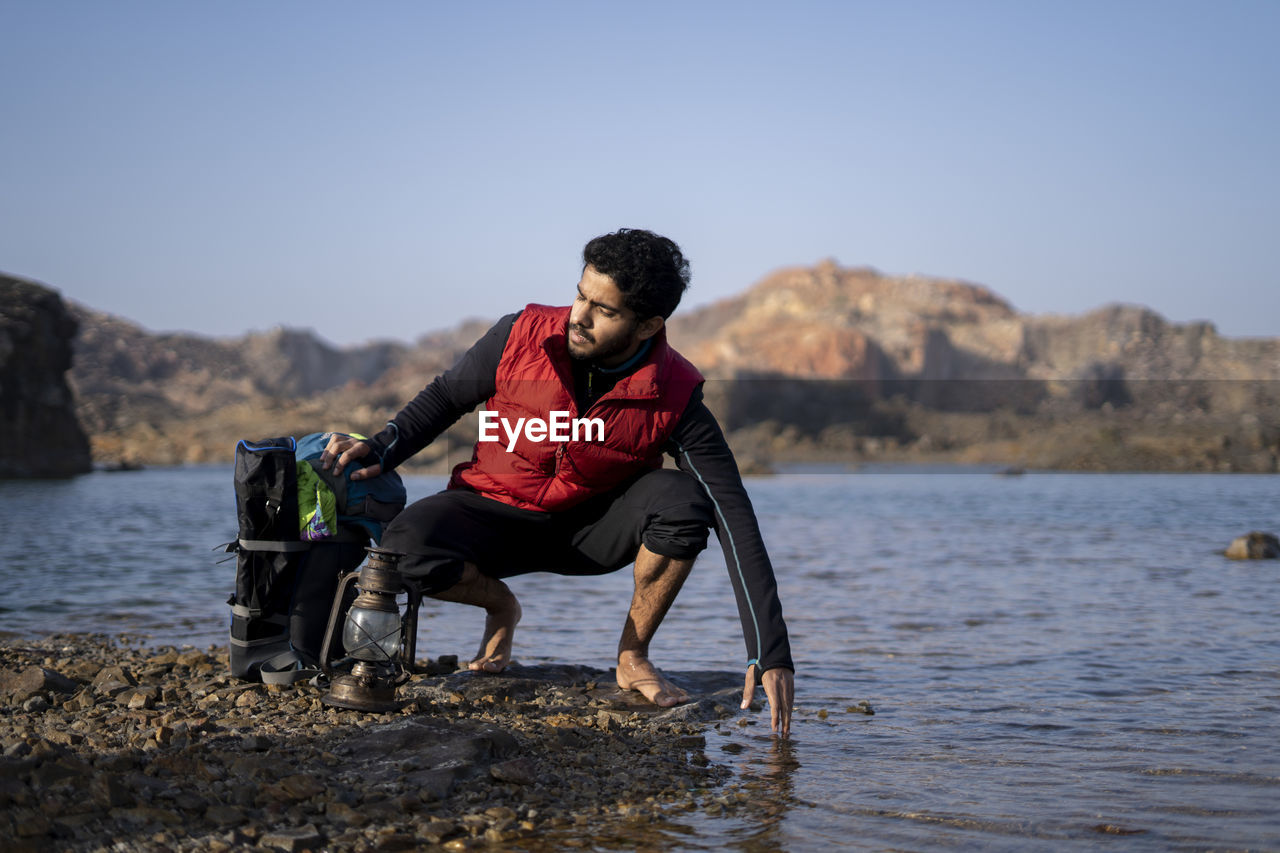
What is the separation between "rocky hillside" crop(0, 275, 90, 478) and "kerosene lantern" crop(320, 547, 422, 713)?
141 feet

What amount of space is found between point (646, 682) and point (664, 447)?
910mm

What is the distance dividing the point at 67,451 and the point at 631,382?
Result: 45.5m

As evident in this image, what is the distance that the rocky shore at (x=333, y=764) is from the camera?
2742mm

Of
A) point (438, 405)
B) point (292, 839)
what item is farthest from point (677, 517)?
point (292, 839)

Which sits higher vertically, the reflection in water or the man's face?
the man's face

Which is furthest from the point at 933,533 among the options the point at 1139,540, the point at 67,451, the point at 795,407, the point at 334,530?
the point at 795,407

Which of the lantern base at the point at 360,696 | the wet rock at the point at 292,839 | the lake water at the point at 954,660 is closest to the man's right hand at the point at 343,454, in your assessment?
the lantern base at the point at 360,696

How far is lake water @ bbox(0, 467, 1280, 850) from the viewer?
3.23 metres

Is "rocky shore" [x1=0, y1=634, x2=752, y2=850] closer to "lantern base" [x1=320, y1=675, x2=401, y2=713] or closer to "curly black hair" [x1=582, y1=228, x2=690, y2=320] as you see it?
"lantern base" [x1=320, y1=675, x2=401, y2=713]

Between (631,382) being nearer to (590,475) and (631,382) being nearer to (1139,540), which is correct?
(590,475)

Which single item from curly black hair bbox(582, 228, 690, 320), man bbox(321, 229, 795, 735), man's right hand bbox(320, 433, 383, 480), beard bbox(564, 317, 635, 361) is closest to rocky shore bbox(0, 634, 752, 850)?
man bbox(321, 229, 795, 735)

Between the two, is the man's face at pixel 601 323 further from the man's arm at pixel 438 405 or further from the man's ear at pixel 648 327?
the man's arm at pixel 438 405

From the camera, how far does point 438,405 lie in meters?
4.04

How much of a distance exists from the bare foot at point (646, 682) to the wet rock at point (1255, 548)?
8476 mm
